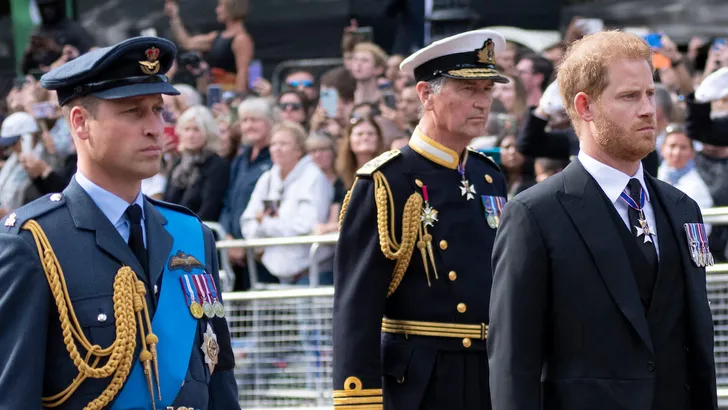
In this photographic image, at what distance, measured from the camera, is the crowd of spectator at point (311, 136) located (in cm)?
827

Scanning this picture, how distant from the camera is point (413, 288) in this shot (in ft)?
18.5

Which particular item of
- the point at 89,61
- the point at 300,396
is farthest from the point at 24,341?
→ the point at 300,396

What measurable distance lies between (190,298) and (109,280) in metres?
0.30

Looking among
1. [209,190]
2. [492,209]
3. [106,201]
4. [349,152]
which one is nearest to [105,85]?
[106,201]

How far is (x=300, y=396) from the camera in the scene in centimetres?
836

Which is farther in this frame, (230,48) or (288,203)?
(230,48)

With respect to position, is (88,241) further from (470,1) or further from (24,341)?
(470,1)

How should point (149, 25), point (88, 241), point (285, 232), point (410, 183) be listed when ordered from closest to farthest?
point (88, 241)
point (410, 183)
point (285, 232)
point (149, 25)

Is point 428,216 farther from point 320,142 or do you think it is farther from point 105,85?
point 320,142

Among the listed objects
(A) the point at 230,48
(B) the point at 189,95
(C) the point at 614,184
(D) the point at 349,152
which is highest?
(A) the point at 230,48

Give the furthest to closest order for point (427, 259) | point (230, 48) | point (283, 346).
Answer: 1. point (230, 48)
2. point (283, 346)
3. point (427, 259)

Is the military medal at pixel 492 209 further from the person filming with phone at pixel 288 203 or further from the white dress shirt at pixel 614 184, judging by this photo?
the person filming with phone at pixel 288 203

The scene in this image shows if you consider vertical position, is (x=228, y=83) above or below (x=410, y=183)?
above

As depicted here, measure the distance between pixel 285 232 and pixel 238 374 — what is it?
1.18 metres
